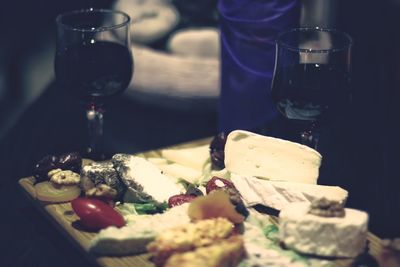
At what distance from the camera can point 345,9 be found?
2.76 meters

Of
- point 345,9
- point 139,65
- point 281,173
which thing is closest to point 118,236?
point 281,173

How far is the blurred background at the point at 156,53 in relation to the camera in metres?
1.79

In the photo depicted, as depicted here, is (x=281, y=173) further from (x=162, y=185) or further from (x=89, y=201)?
(x=89, y=201)

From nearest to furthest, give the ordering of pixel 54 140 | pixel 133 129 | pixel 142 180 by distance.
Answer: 1. pixel 142 180
2. pixel 54 140
3. pixel 133 129

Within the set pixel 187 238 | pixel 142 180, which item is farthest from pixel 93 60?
pixel 187 238

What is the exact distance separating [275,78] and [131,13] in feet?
2.49

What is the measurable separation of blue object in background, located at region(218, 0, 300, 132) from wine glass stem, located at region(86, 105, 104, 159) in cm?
30

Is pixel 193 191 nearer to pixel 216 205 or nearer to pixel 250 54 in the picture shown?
pixel 216 205

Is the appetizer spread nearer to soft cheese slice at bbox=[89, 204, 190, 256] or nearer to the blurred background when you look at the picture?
soft cheese slice at bbox=[89, 204, 190, 256]

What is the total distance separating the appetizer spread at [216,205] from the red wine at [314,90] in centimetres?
7

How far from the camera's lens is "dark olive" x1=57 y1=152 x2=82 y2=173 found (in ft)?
4.48

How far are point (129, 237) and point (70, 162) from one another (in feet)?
1.00

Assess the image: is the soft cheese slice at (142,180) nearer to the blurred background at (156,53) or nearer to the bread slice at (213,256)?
the bread slice at (213,256)

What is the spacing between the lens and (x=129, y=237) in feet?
3.66
